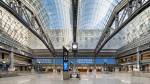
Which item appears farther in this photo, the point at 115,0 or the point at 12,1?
the point at 115,0

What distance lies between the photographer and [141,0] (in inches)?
1198

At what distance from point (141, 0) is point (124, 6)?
8160 millimetres

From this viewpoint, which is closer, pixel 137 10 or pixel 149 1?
pixel 149 1

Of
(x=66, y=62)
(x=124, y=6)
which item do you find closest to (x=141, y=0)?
(x=124, y=6)

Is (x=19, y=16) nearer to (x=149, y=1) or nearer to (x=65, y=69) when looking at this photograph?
(x=65, y=69)

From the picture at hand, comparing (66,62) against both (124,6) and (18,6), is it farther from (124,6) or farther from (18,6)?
(124,6)

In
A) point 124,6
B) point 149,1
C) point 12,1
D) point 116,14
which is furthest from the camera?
point 116,14

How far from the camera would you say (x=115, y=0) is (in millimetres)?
46188

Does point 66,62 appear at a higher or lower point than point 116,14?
lower

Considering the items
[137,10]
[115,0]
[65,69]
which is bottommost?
[65,69]

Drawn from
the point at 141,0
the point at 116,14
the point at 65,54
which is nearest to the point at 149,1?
the point at 141,0

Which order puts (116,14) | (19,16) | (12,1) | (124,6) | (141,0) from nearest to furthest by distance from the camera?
(141,0) < (12,1) < (19,16) < (124,6) < (116,14)

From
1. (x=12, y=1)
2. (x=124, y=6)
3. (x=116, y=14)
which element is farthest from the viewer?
(x=116, y=14)

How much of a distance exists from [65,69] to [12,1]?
33.4 feet
